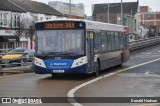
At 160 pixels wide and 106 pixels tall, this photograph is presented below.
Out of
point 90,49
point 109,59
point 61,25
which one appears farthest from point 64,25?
point 109,59

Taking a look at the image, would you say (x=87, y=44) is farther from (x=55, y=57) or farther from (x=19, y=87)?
(x=19, y=87)

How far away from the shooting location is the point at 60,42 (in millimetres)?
19500

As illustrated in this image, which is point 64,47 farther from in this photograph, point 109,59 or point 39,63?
point 109,59

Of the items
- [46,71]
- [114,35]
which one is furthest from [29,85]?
[114,35]

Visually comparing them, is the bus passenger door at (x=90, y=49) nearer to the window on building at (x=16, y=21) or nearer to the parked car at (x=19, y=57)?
the parked car at (x=19, y=57)

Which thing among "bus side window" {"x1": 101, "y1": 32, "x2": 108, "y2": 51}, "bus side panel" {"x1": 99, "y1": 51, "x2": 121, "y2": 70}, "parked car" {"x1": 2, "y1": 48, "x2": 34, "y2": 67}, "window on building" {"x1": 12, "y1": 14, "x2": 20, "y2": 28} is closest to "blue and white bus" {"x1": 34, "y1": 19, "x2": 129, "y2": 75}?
"bus side panel" {"x1": 99, "y1": 51, "x2": 121, "y2": 70}

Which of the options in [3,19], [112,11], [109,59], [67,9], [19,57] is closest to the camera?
[109,59]

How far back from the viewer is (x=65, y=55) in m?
19.4

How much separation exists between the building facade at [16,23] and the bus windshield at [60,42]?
41.4 meters

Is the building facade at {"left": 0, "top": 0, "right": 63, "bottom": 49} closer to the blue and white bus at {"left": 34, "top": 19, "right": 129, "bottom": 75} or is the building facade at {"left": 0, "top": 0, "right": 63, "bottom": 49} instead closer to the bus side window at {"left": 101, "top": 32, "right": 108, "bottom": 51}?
the bus side window at {"left": 101, "top": 32, "right": 108, "bottom": 51}

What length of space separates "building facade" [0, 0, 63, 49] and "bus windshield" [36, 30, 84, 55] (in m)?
41.4

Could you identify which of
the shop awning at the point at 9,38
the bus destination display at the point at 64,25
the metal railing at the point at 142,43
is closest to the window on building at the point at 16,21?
the shop awning at the point at 9,38

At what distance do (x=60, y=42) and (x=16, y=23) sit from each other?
149 ft

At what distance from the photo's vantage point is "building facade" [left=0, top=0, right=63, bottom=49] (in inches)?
2420
